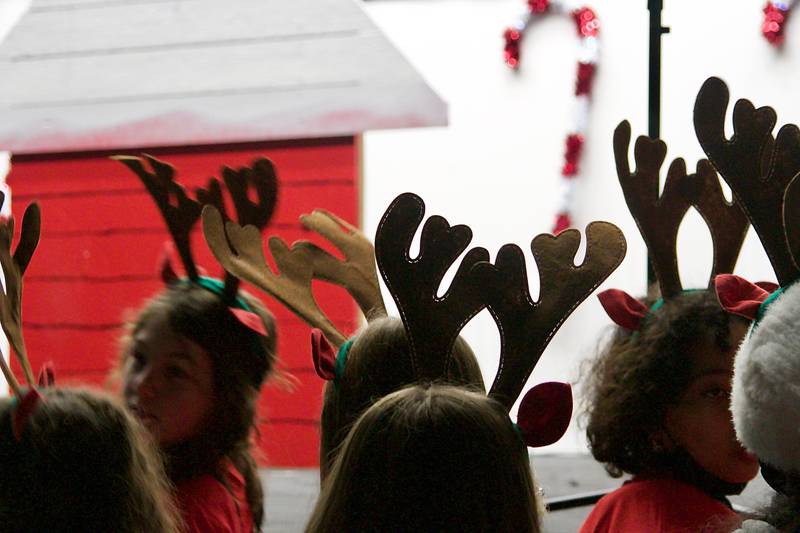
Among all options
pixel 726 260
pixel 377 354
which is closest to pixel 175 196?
pixel 377 354

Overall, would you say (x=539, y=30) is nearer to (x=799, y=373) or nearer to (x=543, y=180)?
(x=543, y=180)

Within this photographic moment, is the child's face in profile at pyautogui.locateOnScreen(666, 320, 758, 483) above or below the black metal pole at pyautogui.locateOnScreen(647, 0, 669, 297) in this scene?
below

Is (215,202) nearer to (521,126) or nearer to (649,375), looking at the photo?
(649,375)

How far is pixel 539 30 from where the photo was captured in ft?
7.21

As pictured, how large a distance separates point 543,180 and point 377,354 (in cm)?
121

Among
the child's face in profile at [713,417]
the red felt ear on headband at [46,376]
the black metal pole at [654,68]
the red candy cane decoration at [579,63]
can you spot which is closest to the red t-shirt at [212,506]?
the red felt ear on headband at [46,376]

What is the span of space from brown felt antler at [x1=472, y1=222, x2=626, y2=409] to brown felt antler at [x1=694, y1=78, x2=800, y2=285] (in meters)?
0.12

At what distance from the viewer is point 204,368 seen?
140 centimetres

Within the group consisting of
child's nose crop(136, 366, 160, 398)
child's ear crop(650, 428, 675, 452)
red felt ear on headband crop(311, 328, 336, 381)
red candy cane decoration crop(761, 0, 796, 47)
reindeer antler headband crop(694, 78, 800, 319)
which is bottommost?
child's ear crop(650, 428, 675, 452)

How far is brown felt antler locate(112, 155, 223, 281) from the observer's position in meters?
1.48

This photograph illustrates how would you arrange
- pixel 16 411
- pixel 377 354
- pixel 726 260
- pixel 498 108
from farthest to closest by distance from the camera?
pixel 498 108 < pixel 726 260 < pixel 377 354 < pixel 16 411

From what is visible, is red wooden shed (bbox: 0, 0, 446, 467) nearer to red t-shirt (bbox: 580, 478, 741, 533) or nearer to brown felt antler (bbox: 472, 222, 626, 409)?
red t-shirt (bbox: 580, 478, 741, 533)

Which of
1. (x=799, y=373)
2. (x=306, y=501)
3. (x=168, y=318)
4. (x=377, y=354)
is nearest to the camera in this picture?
(x=799, y=373)

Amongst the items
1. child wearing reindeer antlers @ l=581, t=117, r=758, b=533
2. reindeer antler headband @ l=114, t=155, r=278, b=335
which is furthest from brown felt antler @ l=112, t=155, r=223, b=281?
child wearing reindeer antlers @ l=581, t=117, r=758, b=533
